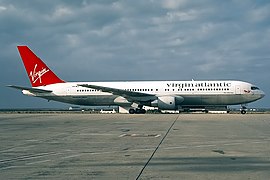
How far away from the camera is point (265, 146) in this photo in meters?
9.61

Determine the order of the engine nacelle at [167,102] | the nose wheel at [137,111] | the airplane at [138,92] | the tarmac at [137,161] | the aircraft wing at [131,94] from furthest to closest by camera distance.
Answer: the nose wheel at [137,111], the airplane at [138,92], the aircraft wing at [131,94], the engine nacelle at [167,102], the tarmac at [137,161]

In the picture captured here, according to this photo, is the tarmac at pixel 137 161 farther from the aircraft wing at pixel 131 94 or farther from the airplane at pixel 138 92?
the airplane at pixel 138 92

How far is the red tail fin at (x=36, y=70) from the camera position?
43406mm

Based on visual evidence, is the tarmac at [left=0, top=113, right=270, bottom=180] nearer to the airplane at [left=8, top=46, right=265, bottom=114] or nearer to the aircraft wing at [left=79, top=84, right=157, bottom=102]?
the aircraft wing at [left=79, top=84, right=157, bottom=102]

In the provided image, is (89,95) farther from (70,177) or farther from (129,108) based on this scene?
(70,177)

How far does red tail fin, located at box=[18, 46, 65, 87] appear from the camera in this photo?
43.4m

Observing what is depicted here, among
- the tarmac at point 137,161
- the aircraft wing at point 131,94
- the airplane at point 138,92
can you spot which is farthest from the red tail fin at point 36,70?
the tarmac at point 137,161

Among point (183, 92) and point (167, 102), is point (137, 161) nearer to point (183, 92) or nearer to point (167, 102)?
point (167, 102)

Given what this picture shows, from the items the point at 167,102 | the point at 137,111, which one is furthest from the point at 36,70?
the point at 167,102

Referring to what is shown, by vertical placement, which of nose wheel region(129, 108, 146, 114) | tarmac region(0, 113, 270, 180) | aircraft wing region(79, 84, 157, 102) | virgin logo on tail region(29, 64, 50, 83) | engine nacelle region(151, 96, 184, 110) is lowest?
tarmac region(0, 113, 270, 180)

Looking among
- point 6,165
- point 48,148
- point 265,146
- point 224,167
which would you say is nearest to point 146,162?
point 224,167

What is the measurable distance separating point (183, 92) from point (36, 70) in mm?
18001

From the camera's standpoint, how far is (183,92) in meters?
39.0

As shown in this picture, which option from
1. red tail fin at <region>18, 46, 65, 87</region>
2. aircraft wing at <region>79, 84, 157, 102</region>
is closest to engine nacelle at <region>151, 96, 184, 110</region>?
aircraft wing at <region>79, 84, 157, 102</region>
